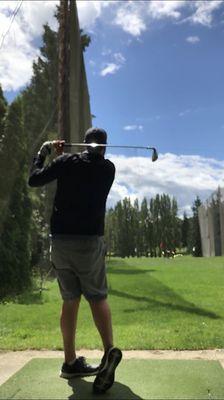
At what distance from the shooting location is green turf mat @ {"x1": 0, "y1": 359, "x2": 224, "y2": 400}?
4.27 metres

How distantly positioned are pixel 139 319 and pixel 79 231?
13.9 ft

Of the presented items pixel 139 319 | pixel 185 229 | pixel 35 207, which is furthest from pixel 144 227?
pixel 139 319

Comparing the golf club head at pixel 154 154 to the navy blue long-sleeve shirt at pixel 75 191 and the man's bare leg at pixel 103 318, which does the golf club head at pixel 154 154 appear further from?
the man's bare leg at pixel 103 318

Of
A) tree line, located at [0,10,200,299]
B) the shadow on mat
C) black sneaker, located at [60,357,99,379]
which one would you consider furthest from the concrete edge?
tree line, located at [0,10,200,299]

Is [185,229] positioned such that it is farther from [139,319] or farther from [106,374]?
[106,374]

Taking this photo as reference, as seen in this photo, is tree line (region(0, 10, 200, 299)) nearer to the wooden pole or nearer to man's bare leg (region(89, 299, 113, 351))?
the wooden pole

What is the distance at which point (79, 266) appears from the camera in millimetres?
4590

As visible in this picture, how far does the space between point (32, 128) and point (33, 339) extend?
30.8 meters

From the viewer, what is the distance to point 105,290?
4.66 m

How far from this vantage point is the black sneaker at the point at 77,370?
15.6 feet

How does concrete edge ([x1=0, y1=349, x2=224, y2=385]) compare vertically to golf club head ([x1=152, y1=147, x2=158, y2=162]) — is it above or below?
below

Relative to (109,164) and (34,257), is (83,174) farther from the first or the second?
(34,257)

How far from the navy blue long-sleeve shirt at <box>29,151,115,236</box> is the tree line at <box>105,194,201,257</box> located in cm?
6345

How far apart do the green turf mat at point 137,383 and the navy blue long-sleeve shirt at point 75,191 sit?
3.79 ft
